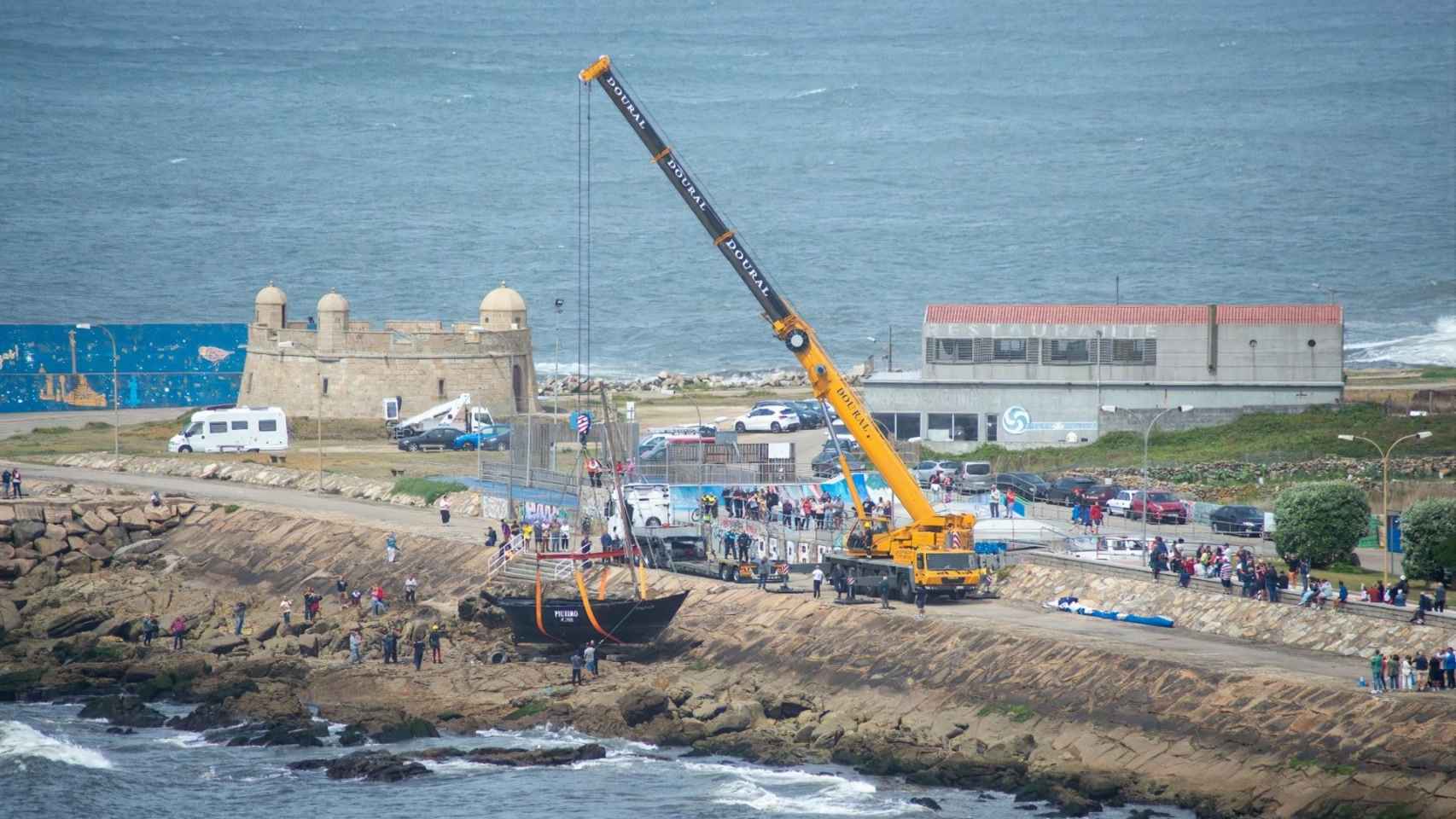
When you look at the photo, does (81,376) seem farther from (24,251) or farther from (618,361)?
(24,251)

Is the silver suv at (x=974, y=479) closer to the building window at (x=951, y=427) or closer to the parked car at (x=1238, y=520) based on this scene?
the building window at (x=951, y=427)

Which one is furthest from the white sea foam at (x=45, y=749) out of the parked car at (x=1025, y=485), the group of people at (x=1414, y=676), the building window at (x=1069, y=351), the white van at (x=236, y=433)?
the building window at (x=1069, y=351)

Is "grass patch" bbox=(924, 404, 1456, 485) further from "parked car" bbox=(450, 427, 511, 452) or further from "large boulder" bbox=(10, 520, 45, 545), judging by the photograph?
"large boulder" bbox=(10, 520, 45, 545)

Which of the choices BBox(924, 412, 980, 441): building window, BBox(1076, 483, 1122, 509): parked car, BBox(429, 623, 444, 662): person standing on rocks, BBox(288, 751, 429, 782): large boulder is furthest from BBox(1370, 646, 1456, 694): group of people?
BBox(924, 412, 980, 441): building window

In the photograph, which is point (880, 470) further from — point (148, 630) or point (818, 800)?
point (148, 630)

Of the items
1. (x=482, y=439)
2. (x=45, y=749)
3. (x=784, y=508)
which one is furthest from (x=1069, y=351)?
(x=45, y=749)

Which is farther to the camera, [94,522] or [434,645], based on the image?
[94,522]

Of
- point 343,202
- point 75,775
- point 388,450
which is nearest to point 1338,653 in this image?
point 75,775
